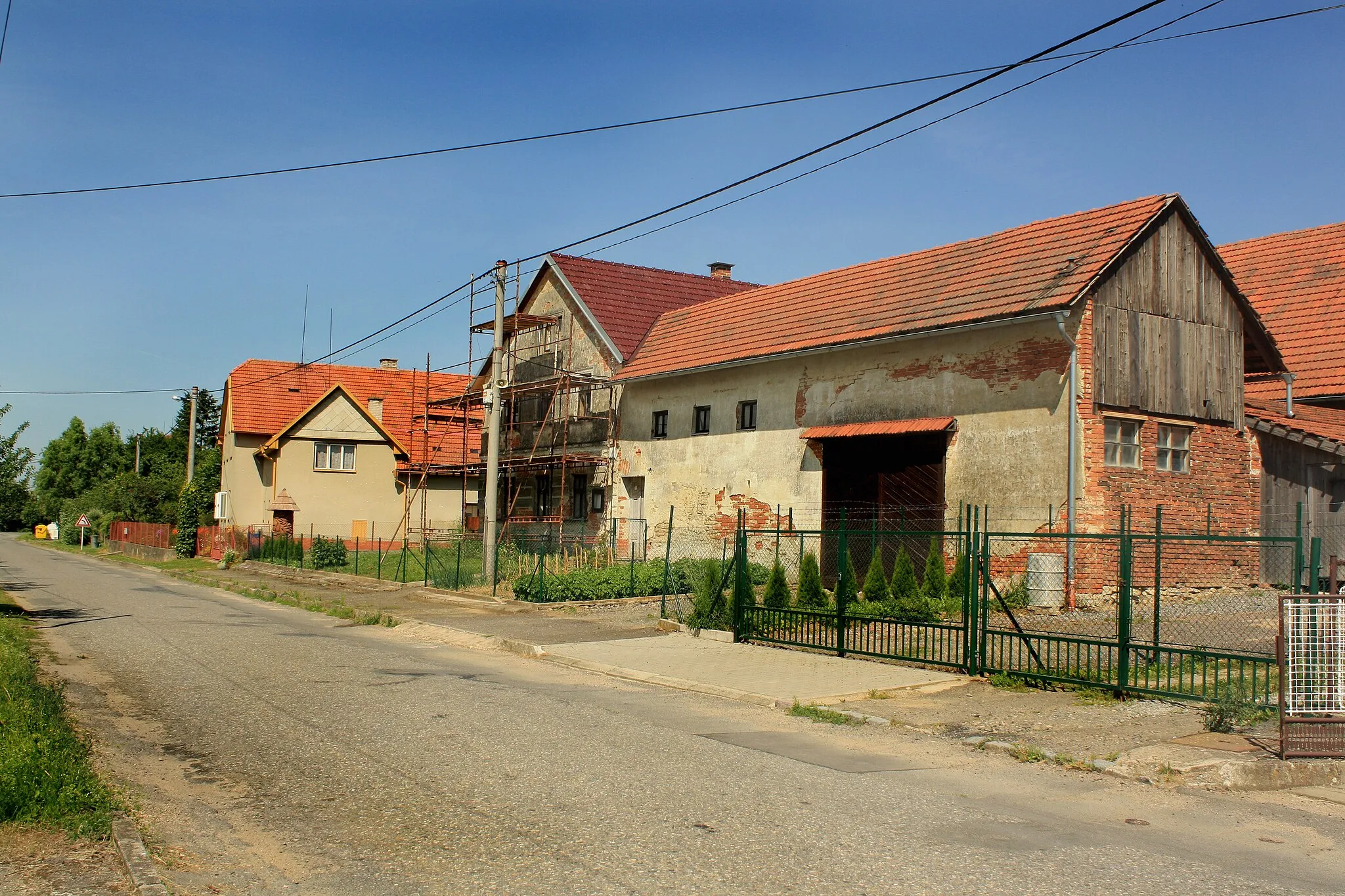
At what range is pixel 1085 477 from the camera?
19734 mm

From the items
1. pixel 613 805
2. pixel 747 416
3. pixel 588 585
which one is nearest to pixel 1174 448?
pixel 747 416

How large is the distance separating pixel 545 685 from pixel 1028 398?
37.3 ft

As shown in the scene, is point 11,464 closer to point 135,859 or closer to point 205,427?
point 135,859

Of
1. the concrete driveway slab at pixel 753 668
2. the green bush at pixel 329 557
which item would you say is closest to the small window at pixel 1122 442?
the concrete driveway slab at pixel 753 668

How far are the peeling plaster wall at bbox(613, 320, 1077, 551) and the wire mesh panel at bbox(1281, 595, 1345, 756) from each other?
35.0 ft

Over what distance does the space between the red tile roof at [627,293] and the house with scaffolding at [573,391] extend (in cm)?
4

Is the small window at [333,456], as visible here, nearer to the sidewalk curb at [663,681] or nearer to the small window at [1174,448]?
the sidewalk curb at [663,681]

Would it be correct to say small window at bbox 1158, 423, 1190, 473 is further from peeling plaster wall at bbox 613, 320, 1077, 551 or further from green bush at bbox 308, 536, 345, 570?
green bush at bbox 308, 536, 345, 570

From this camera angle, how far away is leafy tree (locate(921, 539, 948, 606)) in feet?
62.9

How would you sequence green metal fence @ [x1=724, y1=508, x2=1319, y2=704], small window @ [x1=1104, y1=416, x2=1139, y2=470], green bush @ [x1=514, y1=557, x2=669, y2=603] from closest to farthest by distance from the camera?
1. green metal fence @ [x1=724, y1=508, x2=1319, y2=704]
2. small window @ [x1=1104, y1=416, x2=1139, y2=470]
3. green bush @ [x1=514, y1=557, x2=669, y2=603]

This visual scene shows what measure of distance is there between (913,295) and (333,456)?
106 feet

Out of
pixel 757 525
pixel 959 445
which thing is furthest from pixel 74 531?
pixel 959 445

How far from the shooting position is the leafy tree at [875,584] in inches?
732

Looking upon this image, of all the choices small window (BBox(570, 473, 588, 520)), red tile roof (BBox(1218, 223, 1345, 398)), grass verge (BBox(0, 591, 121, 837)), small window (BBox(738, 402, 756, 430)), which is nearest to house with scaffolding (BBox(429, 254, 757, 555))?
small window (BBox(570, 473, 588, 520))
